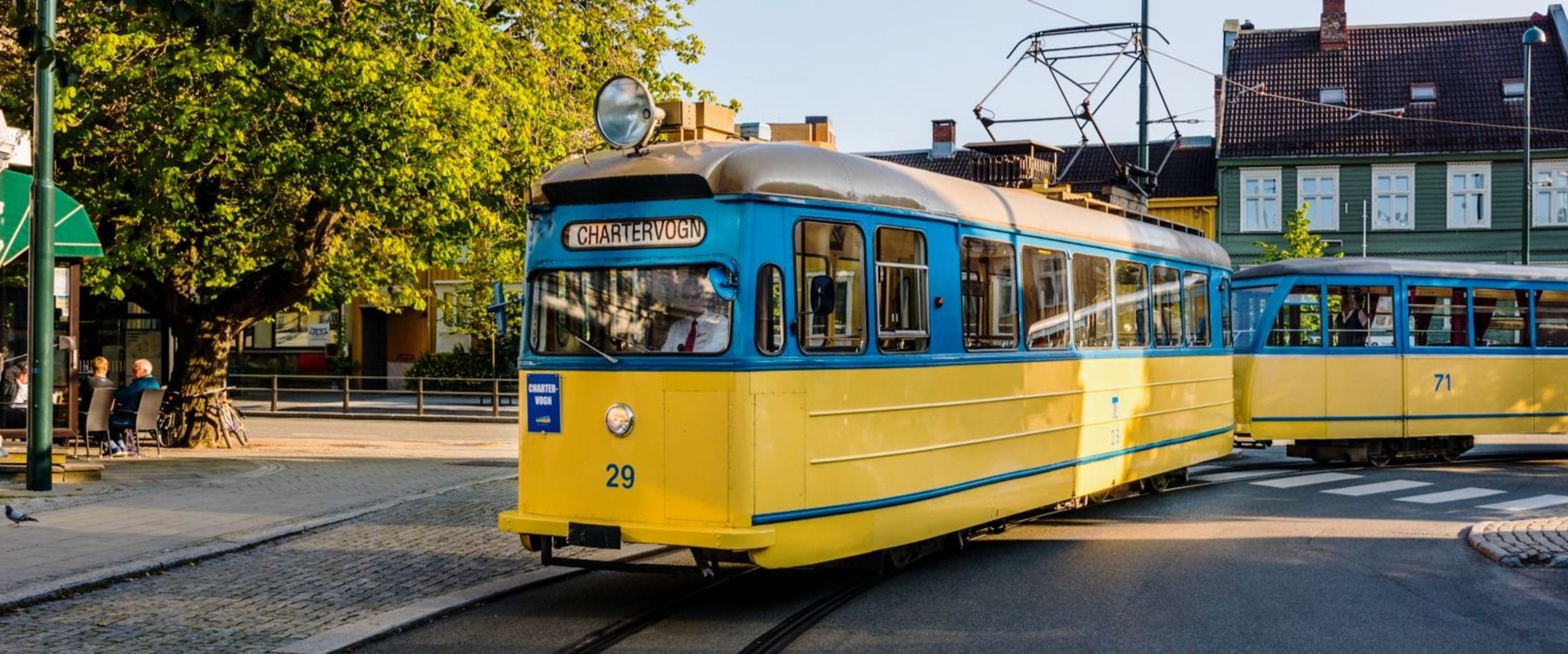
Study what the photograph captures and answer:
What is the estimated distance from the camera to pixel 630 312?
28.9 feet

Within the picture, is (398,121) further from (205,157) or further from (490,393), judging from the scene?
(490,393)

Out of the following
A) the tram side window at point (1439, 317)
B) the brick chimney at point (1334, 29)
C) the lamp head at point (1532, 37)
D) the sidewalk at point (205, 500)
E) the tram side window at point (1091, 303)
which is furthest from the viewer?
the brick chimney at point (1334, 29)

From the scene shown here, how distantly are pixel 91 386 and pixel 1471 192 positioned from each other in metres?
36.9

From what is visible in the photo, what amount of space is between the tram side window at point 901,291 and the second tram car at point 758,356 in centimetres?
2

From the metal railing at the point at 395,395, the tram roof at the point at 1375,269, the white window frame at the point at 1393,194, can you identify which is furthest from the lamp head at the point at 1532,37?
the metal railing at the point at 395,395

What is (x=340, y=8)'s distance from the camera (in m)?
18.4

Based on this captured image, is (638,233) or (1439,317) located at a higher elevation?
(638,233)

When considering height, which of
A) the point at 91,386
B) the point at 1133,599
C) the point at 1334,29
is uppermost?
the point at 1334,29

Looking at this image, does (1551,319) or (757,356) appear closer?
(757,356)

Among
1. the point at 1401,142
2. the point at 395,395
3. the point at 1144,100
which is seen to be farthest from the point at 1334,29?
the point at 395,395

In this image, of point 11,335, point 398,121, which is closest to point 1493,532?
point 398,121

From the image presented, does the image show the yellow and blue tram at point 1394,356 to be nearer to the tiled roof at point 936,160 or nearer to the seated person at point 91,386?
the seated person at point 91,386

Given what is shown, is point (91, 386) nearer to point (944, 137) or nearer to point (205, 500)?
point (205, 500)

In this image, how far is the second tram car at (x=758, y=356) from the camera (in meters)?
8.53
